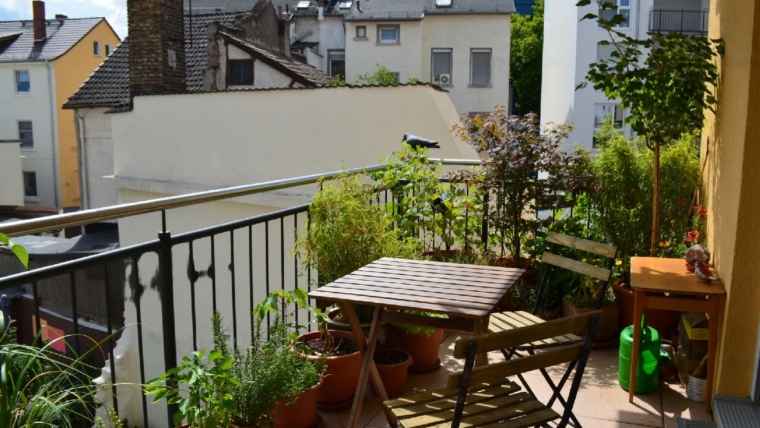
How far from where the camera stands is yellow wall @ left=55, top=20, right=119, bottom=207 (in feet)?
94.6

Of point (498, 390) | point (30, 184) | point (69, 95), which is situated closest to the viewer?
point (498, 390)

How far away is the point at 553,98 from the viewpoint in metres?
21.5

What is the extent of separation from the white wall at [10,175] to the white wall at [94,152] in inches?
439

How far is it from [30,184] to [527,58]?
2379 cm

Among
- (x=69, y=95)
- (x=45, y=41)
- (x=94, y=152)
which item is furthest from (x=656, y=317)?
(x=45, y=41)

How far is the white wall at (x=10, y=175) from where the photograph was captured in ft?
88.1

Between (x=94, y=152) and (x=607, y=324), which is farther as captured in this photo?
(x=94, y=152)

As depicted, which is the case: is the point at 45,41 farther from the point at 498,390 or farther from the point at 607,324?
the point at 498,390

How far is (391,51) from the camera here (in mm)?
24703

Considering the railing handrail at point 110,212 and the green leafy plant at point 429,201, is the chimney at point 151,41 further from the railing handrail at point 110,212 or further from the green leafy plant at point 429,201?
the railing handrail at point 110,212

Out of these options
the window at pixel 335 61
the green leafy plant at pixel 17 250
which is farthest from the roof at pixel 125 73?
the green leafy plant at pixel 17 250

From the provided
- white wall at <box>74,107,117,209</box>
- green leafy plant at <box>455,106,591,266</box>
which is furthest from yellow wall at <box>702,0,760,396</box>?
white wall at <box>74,107,117,209</box>

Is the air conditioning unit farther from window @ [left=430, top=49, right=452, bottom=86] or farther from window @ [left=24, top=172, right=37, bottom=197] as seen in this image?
window @ [left=24, top=172, right=37, bottom=197]

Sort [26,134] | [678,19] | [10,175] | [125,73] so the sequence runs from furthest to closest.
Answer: [26,134] < [10,175] < [678,19] < [125,73]
